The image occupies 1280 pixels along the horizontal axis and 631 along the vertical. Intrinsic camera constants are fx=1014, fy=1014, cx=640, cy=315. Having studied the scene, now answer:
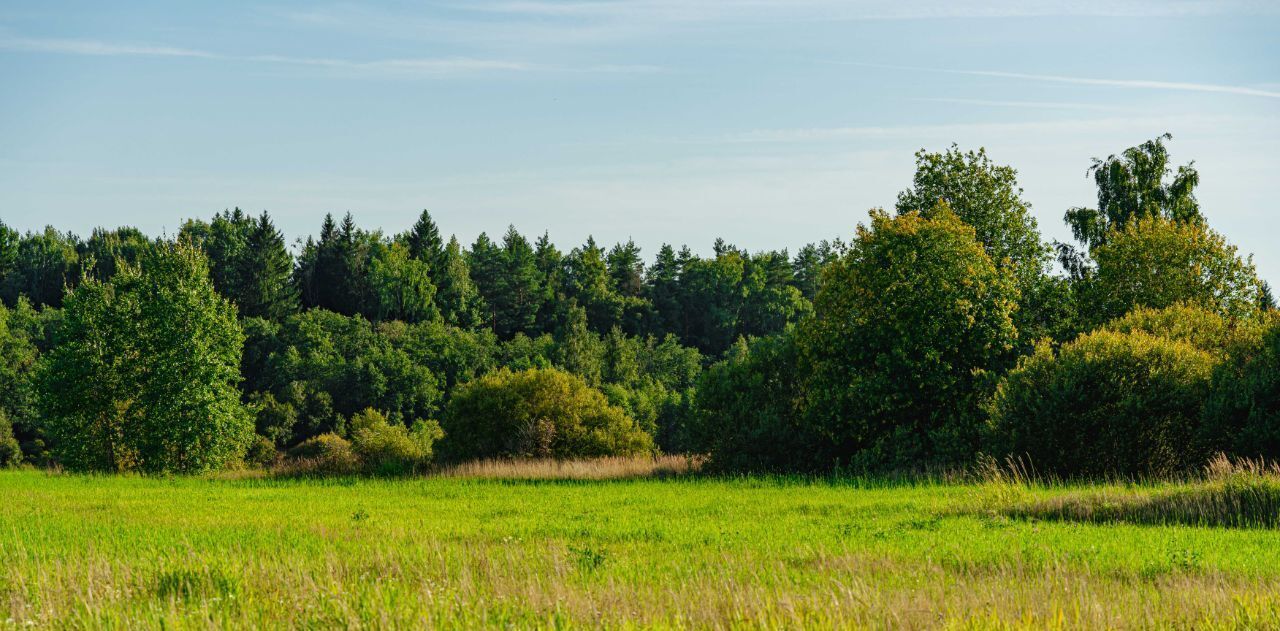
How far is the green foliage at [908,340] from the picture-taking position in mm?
31391

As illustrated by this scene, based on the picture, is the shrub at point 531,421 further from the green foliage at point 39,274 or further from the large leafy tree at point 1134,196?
the green foliage at point 39,274

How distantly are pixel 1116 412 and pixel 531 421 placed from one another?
20.2m

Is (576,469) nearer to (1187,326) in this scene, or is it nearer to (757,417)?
(757,417)

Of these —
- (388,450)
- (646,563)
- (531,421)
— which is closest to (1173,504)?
(646,563)

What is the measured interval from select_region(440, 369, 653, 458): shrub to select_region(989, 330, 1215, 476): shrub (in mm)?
16584

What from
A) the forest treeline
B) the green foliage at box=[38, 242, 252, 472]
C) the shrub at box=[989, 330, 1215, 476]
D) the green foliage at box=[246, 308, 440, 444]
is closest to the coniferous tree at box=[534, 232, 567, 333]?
the green foliage at box=[246, 308, 440, 444]

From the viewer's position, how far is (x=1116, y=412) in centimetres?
2567

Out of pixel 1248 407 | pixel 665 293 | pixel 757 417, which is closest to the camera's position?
pixel 1248 407

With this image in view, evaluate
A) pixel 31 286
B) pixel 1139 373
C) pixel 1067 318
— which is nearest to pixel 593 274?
pixel 31 286

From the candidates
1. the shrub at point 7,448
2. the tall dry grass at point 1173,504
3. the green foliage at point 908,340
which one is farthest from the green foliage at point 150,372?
the tall dry grass at point 1173,504

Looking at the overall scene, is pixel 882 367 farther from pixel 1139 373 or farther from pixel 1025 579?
pixel 1025 579

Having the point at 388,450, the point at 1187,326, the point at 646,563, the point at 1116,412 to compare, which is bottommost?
the point at 646,563

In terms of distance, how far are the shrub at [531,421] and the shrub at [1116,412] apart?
16.6 metres

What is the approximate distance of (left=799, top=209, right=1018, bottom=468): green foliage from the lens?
1236 inches
